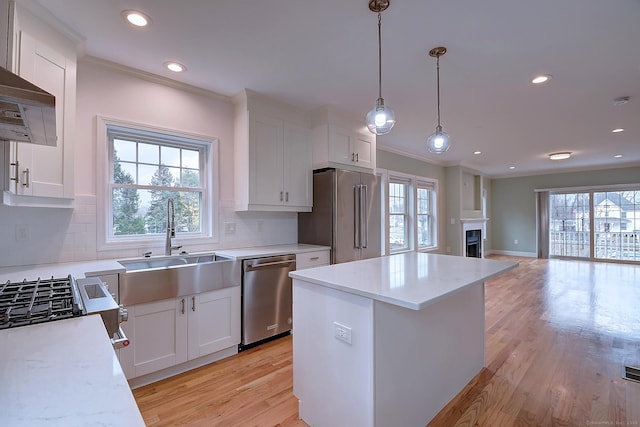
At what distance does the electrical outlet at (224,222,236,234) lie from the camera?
3.19 metres

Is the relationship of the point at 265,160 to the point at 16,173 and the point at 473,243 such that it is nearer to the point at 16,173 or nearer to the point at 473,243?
the point at 16,173

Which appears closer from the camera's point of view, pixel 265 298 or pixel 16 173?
pixel 16 173

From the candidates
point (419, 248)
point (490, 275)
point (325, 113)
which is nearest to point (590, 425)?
point (490, 275)

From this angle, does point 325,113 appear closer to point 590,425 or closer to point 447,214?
point 590,425

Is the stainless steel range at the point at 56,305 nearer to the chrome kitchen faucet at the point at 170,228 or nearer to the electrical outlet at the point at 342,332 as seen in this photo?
the electrical outlet at the point at 342,332

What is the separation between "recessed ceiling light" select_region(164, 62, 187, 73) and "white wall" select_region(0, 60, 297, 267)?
10.5 inches

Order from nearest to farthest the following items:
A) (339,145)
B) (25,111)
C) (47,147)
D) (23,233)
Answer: (25,111) → (47,147) → (23,233) → (339,145)

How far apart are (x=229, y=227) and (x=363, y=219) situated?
1.64 meters

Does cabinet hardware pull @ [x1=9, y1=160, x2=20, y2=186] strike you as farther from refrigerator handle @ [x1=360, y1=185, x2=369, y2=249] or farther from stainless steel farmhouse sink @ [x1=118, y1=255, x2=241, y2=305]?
refrigerator handle @ [x1=360, y1=185, x2=369, y2=249]

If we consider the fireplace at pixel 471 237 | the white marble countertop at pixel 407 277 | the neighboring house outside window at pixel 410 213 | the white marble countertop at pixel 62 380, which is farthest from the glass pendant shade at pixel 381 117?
the fireplace at pixel 471 237

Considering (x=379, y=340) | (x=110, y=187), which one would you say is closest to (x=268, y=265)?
(x=110, y=187)

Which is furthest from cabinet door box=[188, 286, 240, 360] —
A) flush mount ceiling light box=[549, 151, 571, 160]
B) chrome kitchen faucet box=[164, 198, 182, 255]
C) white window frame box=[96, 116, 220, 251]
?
flush mount ceiling light box=[549, 151, 571, 160]

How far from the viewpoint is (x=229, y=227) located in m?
3.21

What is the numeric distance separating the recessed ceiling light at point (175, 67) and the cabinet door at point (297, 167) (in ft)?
3.86
